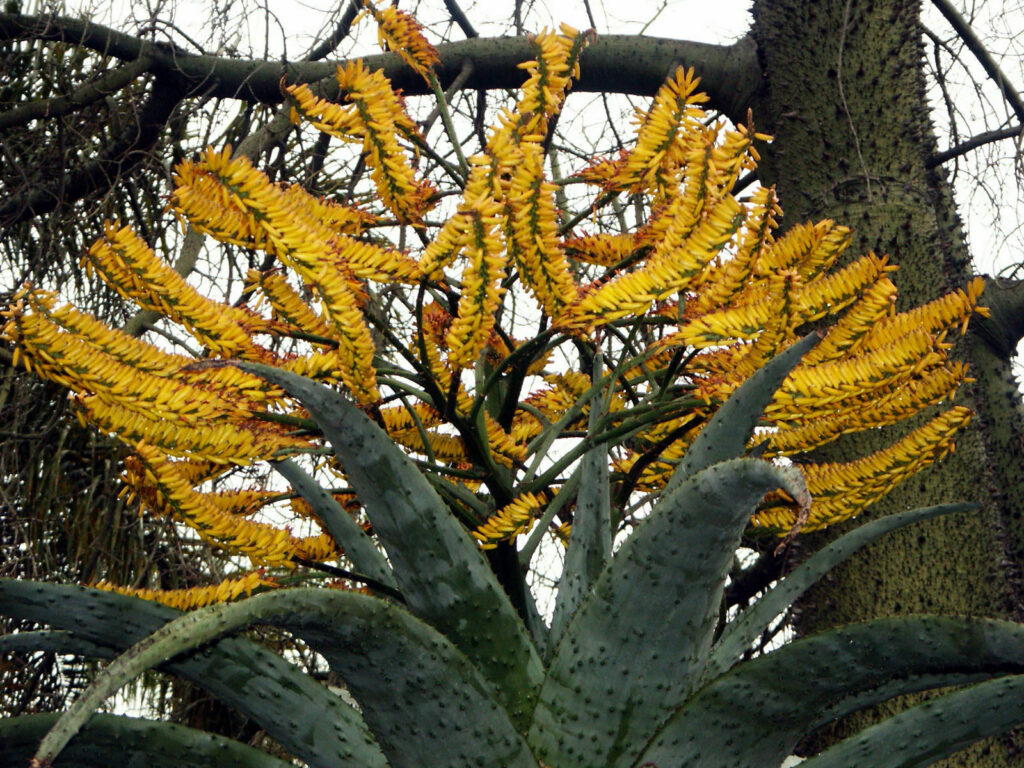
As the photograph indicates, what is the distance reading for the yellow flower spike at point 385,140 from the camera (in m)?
1.51

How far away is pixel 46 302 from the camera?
1.35 metres

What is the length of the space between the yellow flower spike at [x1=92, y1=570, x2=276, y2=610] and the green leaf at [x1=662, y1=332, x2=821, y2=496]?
571 millimetres

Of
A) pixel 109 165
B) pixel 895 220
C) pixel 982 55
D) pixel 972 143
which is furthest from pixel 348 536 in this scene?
pixel 982 55

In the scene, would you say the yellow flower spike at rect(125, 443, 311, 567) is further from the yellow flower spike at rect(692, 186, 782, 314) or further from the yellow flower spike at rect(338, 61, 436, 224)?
the yellow flower spike at rect(692, 186, 782, 314)

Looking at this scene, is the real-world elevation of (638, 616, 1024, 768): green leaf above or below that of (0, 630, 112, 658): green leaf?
below

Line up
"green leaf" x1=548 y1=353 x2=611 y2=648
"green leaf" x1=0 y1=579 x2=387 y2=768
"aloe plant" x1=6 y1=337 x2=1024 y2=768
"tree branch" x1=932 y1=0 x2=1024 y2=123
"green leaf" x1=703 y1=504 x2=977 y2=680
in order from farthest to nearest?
1. "tree branch" x1=932 y1=0 x2=1024 y2=123
2. "green leaf" x1=548 y1=353 x2=611 y2=648
3. "green leaf" x1=703 y1=504 x2=977 y2=680
4. "green leaf" x1=0 y1=579 x2=387 y2=768
5. "aloe plant" x1=6 y1=337 x2=1024 y2=768

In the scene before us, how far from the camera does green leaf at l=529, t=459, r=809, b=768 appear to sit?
1.34 metres

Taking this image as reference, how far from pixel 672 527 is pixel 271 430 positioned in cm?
58

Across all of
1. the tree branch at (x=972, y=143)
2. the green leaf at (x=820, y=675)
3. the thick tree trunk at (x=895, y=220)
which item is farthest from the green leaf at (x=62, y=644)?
the tree branch at (x=972, y=143)

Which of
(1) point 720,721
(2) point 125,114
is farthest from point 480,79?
(1) point 720,721

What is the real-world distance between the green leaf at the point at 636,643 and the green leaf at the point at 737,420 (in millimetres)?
84

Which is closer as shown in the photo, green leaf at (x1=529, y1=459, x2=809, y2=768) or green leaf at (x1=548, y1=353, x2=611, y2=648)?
green leaf at (x1=529, y1=459, x2=809, y2=768)

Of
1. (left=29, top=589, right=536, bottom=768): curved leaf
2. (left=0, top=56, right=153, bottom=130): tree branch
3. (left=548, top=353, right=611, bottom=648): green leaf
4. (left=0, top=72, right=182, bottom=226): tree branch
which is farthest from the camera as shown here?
(left=0, top=72, right=182, bottom=226): tree branch

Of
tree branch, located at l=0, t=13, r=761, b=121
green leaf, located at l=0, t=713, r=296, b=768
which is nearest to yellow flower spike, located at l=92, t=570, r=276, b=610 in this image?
green leaf, located at l=0, t=713, r=296, b=768
